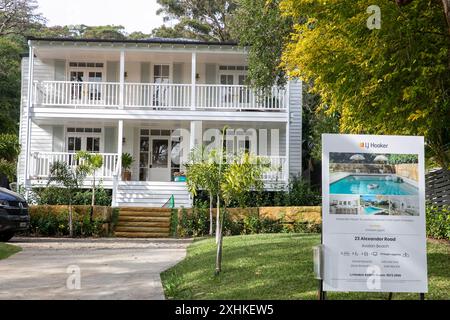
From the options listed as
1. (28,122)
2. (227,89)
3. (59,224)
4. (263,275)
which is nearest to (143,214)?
(59,224)

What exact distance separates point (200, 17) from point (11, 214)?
98.4 ft

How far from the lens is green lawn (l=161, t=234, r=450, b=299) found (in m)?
7.11

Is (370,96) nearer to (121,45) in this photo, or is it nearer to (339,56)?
(339,56)

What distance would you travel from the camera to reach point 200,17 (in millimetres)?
41500

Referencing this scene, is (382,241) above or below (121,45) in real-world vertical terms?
below

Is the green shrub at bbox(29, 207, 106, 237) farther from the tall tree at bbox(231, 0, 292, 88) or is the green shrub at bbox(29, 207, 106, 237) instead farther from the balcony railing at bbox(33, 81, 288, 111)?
the tall tree at bbox(231, 0, 292, 88)

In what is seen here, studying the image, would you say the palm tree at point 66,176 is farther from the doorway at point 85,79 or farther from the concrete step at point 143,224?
the doorway at point 85,79

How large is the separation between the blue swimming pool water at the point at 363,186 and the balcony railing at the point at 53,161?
16.0 m

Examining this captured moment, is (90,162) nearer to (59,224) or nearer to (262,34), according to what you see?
(59,224)

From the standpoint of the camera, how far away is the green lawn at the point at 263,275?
7105 millimetres

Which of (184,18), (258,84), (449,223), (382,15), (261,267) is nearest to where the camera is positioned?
(382,15)

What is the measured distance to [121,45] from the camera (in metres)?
21.9
